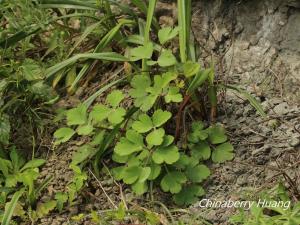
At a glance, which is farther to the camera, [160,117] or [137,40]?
[137,40]

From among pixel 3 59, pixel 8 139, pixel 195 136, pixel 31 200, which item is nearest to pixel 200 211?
pixel 195 136

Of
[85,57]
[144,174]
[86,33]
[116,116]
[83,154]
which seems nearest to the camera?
[144,174]

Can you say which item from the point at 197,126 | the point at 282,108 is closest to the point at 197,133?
the point at 197,126

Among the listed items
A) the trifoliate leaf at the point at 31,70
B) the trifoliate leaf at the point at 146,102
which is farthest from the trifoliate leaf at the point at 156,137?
the trifoliate leaf at the point at 31,70

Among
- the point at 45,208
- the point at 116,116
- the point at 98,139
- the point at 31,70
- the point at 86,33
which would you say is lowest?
the point at 45,208

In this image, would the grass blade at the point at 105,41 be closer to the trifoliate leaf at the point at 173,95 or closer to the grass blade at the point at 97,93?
the grass blade at the point at 97,93

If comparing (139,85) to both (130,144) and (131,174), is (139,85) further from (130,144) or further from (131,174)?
(131,174)
